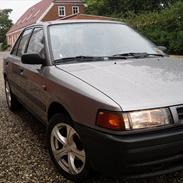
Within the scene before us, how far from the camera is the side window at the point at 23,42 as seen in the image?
5605 millimetres

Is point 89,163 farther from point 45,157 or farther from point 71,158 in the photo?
point 45,157

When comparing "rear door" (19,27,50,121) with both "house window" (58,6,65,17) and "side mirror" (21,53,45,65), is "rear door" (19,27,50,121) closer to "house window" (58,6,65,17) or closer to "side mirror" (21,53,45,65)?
"side mirror" (21,53,45,65)

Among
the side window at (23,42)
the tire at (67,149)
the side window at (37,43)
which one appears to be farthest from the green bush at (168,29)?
the tire at (67,149)

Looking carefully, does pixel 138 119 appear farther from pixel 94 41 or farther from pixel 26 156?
pixel 26 156

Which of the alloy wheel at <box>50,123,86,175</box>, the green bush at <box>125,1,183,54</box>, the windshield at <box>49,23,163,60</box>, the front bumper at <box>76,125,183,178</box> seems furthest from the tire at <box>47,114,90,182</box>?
the green bush at <box>125,1,183,54</box>

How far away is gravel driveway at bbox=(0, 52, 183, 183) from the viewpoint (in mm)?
3814

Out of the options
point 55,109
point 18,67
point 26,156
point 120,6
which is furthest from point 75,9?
point 55,109

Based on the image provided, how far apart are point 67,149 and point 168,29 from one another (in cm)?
2211

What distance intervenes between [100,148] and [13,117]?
3.70m

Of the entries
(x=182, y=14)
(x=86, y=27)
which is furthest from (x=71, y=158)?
(x=182, y=14)

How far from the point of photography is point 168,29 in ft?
81.1

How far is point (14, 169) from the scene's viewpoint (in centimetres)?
414

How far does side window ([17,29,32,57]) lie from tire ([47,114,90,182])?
2.00 m

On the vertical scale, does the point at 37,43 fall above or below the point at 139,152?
above
